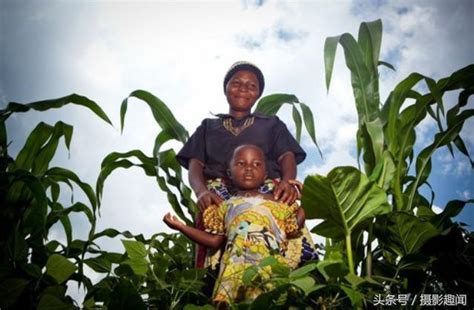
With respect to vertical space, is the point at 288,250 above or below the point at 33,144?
below

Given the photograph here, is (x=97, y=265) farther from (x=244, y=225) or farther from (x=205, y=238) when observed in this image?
(x=244, y=225)

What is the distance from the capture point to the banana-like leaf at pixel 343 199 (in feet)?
3.48

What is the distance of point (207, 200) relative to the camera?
142cm

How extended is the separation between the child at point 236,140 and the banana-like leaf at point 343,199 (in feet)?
1.12

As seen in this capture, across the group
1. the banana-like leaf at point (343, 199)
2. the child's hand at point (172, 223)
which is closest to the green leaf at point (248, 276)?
the banana-like leaf at point (343, 199)

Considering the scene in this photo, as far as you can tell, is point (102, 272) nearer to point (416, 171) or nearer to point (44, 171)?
point (44, 171)

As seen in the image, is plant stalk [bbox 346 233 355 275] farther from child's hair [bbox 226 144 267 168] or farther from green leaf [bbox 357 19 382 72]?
green leaf [bbox 357 19 382 72]

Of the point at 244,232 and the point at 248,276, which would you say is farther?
the point at 244,232

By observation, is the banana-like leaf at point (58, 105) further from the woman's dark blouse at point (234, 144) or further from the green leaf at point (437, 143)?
the green leaf at point (437, 143)

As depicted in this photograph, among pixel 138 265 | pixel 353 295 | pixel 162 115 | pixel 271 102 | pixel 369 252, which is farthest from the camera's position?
pixel 271 102

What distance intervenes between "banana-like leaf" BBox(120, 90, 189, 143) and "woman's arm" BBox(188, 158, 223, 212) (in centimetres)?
18

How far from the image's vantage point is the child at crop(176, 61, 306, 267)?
1536mm

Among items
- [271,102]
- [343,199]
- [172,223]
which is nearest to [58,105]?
[172,223]

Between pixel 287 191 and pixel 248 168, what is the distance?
12 centimetres
